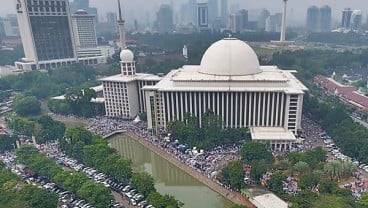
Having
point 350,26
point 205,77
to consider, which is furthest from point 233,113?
point 350,26

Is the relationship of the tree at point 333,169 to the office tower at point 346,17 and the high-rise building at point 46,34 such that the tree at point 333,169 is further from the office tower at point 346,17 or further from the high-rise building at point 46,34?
the office tower at point 346,17

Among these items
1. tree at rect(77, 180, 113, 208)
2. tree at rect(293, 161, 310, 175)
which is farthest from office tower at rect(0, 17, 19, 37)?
tree at rect(293, 161, 310, 175)

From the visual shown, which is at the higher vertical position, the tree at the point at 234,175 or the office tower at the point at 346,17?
the office tower at the point at 346,17

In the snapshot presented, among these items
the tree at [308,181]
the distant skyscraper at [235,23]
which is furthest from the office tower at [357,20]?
the tree at [308,181]

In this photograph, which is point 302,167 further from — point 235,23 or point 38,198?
point 235,23

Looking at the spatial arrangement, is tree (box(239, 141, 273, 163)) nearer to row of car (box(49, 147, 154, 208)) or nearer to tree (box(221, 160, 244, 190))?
tree (box(221, 160, 244, 190))

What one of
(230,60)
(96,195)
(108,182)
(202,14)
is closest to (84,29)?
(230,60)
